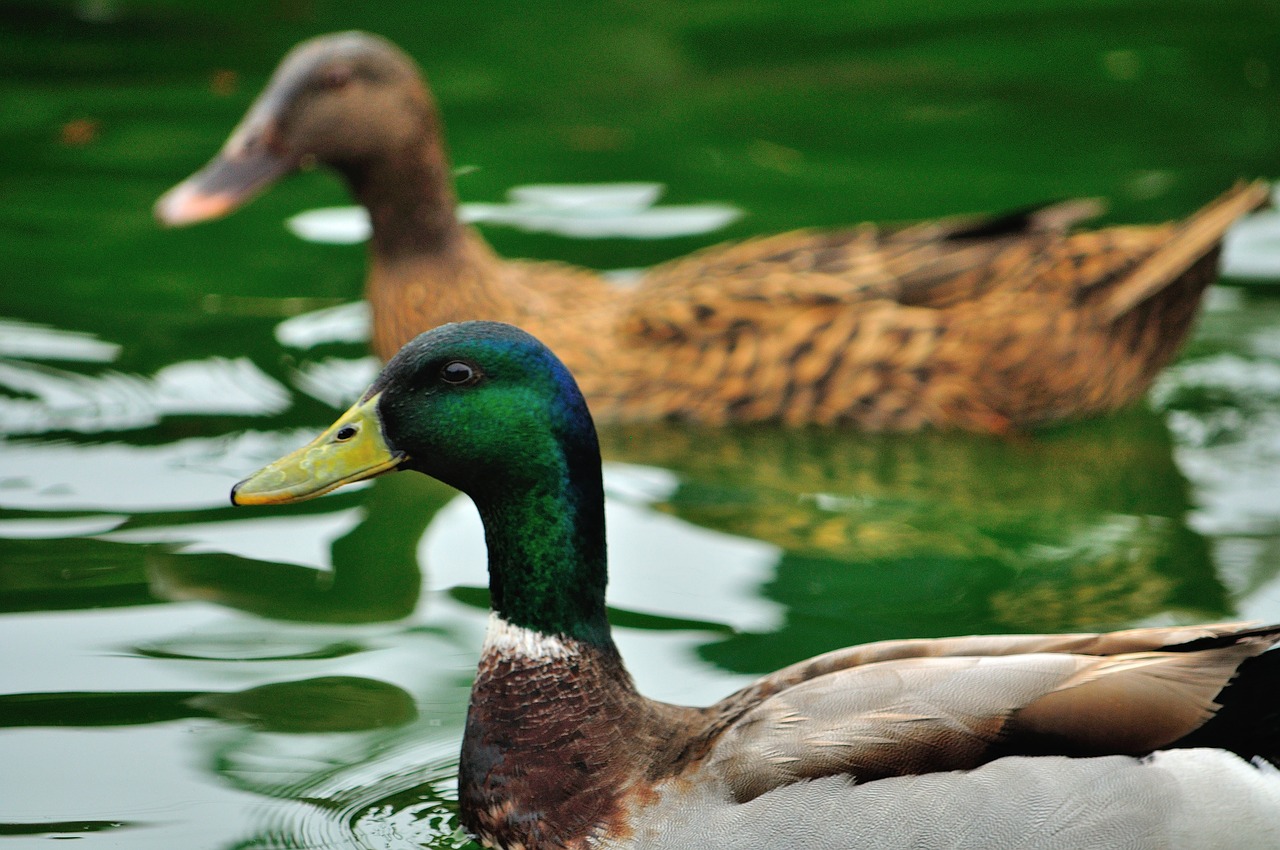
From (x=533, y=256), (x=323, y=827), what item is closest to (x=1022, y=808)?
(x=323, y=827)

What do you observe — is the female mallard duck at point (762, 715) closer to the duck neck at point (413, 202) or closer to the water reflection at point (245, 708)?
the water reflection at point (245, 708)

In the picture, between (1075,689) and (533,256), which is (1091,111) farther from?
(1075,689)

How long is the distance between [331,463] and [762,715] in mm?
1082

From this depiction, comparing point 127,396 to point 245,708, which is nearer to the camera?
point 245,708

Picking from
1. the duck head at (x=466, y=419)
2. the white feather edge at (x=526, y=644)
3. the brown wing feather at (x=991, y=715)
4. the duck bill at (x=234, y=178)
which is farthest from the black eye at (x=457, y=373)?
the duck bill at (x=234, y=178)

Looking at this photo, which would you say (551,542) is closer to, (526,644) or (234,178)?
(526,644)

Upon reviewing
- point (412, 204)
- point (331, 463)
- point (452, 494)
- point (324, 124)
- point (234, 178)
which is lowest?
point (452, 494)

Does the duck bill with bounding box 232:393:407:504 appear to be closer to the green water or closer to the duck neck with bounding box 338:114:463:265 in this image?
the green water

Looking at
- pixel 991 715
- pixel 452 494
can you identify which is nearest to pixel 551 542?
pixel 991 715

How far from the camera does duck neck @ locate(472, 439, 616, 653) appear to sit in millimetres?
4242

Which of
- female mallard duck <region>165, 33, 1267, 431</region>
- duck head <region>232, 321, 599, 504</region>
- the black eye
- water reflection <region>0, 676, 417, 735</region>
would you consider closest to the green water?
water reflection <region>0, 676, 417, 735</region>

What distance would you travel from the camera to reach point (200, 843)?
170 inches

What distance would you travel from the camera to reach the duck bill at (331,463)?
4180 millimetres

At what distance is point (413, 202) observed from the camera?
7.12 meters
